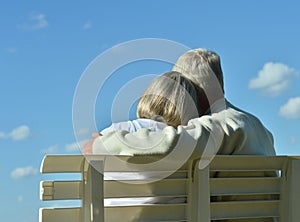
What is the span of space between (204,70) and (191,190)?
24.8 inches

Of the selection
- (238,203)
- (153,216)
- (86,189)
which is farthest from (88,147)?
(238,203)

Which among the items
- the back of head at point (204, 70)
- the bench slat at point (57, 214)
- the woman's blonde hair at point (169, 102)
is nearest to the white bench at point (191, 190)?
the bench slat at point (57, 214)

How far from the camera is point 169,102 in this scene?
2.82m

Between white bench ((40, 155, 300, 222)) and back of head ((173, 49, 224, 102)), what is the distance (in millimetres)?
395

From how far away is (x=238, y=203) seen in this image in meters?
2.78

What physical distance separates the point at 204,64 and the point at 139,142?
2.39ft

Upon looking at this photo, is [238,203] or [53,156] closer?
[53,156]

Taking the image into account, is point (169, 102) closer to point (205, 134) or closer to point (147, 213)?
point (205, 134)

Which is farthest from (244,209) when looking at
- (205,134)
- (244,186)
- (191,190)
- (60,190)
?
(60,190)

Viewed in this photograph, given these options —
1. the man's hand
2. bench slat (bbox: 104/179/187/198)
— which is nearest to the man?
the man's hand

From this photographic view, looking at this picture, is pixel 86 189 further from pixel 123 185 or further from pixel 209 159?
pixel 209 159

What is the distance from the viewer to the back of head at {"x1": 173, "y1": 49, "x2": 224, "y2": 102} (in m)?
3.05

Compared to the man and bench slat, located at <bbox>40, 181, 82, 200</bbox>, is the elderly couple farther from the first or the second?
bench slat, located at <bbox>40, 181, 82, 200</bbox>

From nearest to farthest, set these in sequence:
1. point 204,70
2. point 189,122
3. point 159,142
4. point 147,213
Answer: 1. point 159,142
2. point 147,213
3. point 189,122
4. point 204,70
